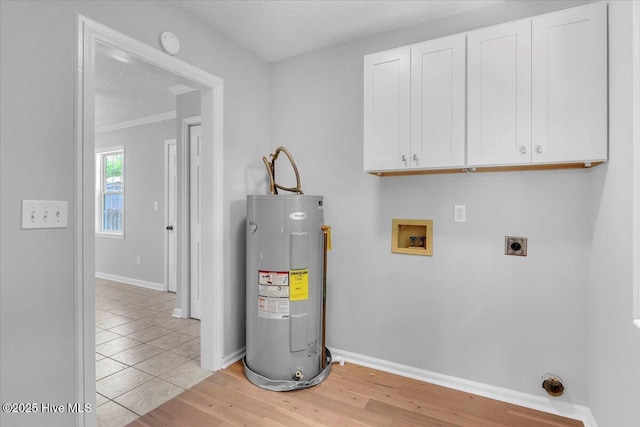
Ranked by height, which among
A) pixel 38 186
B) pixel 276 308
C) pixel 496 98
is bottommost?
pixel 276 308

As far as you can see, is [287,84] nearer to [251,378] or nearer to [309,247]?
[309,247]

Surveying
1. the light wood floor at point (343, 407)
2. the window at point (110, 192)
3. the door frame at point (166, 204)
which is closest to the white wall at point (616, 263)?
the light wood floor at point (343, 407)

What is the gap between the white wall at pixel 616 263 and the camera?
1332 mm

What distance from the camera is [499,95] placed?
1846 mm

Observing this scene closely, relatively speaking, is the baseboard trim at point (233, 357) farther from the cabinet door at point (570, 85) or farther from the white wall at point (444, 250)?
the cabinet door at point (570, 85)

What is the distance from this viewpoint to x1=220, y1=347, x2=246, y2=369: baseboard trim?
2540mm

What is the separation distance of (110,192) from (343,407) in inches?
216

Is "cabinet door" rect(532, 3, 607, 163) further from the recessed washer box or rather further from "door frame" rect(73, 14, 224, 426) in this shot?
"door frame" rect(73, 14, 224, 426)

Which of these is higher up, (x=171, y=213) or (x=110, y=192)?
(x=110, y=192)

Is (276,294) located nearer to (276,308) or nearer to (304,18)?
(276,308)

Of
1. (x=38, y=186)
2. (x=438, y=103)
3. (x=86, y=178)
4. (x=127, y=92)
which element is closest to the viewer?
(x=38, y=186)

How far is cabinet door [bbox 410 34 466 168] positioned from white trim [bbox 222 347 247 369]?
6.66 ft

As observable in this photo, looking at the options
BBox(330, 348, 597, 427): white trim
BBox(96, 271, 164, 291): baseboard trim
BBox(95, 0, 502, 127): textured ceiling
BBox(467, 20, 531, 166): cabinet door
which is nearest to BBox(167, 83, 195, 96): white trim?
BBox(95, 0, 502, 127): textured ceiling

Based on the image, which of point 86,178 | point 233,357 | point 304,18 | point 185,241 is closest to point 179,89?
point 185,241
